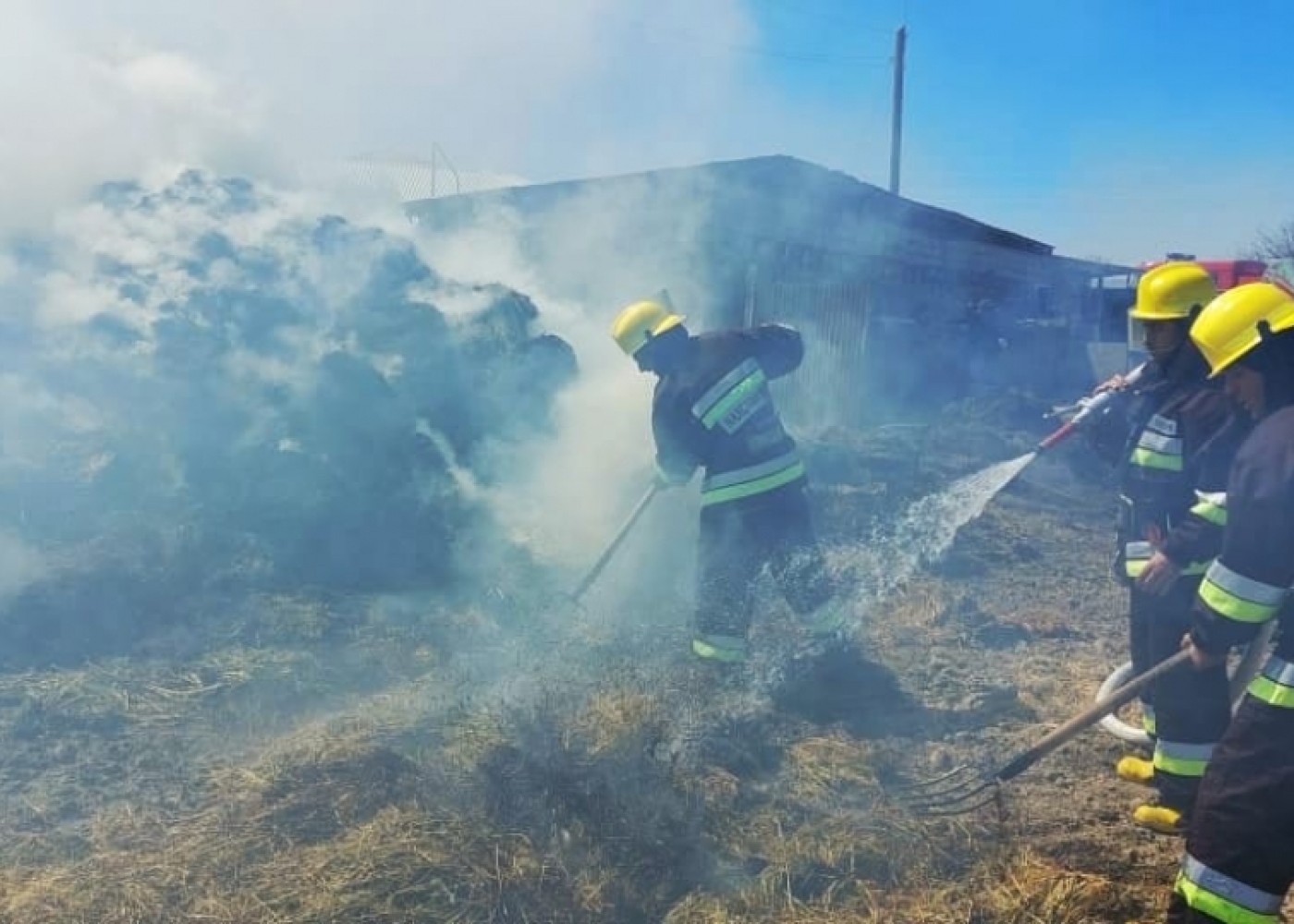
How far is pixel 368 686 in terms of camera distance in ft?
16.8

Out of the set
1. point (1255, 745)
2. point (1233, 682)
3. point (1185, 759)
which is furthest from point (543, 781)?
point (1233, 682)

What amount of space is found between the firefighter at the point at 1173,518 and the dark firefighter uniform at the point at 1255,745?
83cm

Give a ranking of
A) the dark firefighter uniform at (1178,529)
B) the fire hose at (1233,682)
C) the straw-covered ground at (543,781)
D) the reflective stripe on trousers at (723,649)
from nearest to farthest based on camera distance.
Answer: the straw-covered ground at (543,781), the dark firefighter uniform at (1178,529), the fire hose at (1233,682), the reflective stripe on trousers at (723,649)

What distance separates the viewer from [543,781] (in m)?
3.57

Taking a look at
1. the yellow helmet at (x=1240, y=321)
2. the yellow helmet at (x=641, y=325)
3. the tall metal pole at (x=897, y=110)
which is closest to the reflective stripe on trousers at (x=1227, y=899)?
the yellow helmet at (x=1240, y=321)

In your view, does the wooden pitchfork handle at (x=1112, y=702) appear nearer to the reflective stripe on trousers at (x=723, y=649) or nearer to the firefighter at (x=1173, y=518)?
the firefighter at (x=1173, y=518)

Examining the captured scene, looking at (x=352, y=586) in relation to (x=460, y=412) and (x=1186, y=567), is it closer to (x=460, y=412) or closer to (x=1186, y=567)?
(x=460, y=412)

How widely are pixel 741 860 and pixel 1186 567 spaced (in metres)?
1.96

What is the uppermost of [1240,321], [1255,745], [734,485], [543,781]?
[1240,321]

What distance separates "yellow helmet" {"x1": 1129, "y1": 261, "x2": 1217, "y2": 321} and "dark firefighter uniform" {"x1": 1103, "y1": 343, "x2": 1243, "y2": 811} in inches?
6.3

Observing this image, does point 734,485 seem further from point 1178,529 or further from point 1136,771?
point 1136,771

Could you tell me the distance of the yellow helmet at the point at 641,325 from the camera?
5.08 meters

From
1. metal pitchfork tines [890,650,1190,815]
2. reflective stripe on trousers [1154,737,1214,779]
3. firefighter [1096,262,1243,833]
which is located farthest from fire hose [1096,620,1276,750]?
metal pitchfork tines [890,650,1190,815]

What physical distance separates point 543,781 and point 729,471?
196 centimetres
